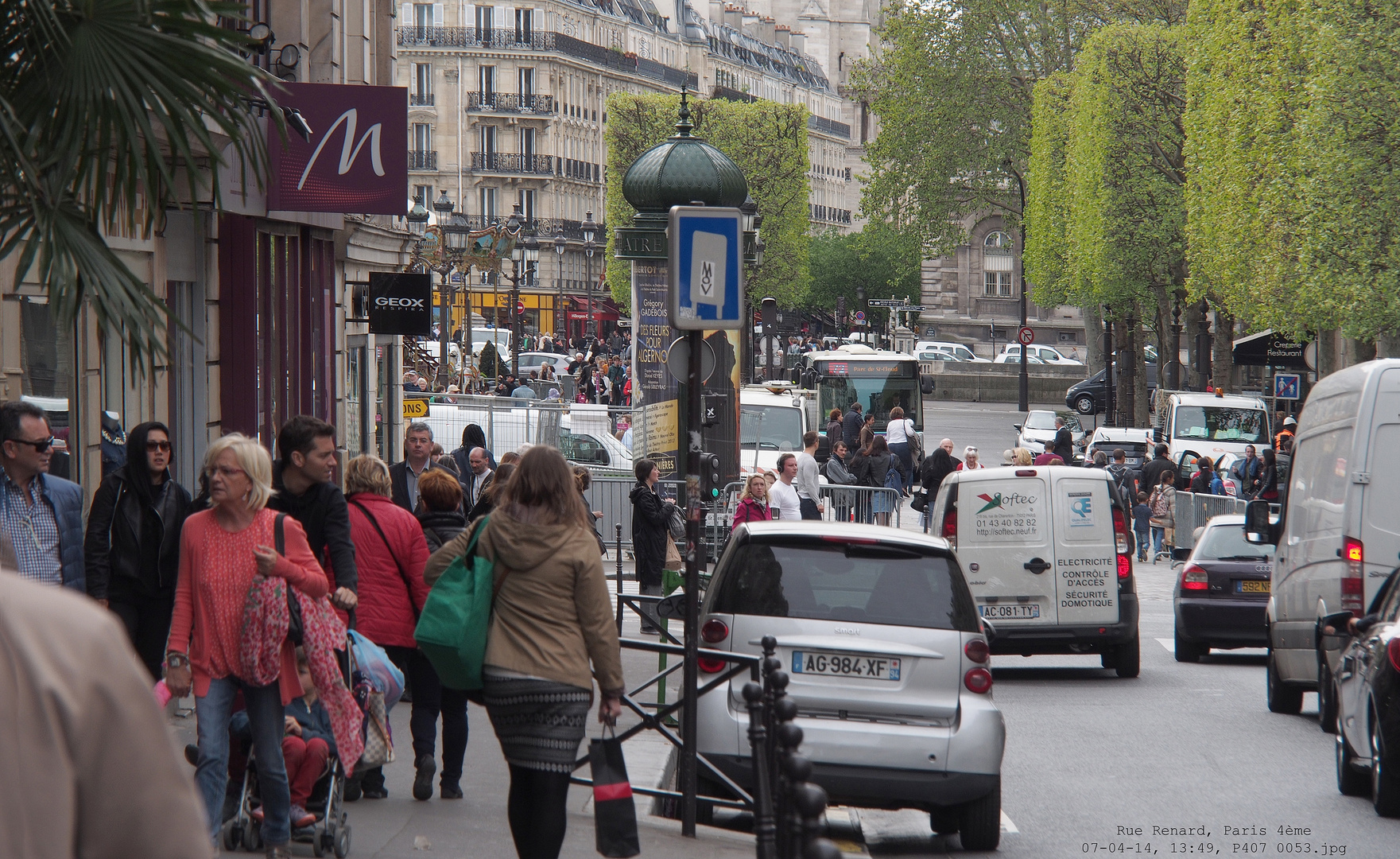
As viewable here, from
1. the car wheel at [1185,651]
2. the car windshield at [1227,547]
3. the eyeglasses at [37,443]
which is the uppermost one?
the eyeglasses at [37,443]

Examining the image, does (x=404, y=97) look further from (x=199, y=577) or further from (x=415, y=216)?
(x=415, y=216)

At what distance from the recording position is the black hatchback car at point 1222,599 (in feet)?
55.5

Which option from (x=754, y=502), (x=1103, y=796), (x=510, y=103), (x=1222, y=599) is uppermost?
(x=510, y=103)

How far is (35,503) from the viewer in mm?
7469

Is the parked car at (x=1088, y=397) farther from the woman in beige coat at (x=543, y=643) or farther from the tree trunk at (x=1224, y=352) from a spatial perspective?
the woman in beige coat at (x=543, y=643)

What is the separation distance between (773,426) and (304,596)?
970 inches

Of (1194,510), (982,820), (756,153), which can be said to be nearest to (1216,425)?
(1194,510)

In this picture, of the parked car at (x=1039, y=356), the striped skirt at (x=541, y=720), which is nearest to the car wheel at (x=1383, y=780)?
the striped skirt at (x=541, y=720)

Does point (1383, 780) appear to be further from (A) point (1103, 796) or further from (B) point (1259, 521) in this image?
(B) point (1259, 521)

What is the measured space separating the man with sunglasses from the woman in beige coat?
2.28 m

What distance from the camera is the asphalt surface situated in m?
7.80

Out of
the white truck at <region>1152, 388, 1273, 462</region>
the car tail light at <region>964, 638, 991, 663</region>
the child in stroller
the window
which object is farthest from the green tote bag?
the window

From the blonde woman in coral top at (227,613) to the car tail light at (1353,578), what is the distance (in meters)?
7.52

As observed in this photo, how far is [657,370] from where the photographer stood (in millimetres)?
20172
